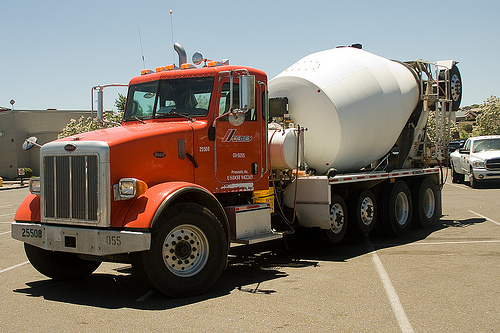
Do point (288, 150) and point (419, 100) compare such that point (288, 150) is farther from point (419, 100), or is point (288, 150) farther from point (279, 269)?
point (419, 100)

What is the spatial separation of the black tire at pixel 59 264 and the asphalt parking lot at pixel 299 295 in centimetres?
16

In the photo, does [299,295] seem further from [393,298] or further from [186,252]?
[186,252]

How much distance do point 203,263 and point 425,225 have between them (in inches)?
291

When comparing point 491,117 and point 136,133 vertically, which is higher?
point 491,117

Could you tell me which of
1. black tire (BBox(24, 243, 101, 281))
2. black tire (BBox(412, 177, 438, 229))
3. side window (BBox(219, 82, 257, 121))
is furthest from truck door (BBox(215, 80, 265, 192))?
black tire (BBox(412, 177, 438, 229))

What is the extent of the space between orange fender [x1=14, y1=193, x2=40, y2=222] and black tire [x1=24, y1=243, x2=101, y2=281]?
16.7 inches

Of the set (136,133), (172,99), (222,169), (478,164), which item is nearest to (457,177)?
(478,164)

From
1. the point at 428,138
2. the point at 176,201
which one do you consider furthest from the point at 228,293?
the point at 428,138

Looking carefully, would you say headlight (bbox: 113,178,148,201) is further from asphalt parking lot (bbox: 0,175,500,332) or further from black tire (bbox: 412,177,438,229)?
black tire (bbox: 412,177,438,229)

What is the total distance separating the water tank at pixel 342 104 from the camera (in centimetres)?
1005

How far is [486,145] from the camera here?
22750mm

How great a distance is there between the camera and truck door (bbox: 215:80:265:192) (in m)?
8.00

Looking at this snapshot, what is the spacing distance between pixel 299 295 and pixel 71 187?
10.1 ft

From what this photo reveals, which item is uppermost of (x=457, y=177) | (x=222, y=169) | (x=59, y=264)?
(x=222, y=169)
